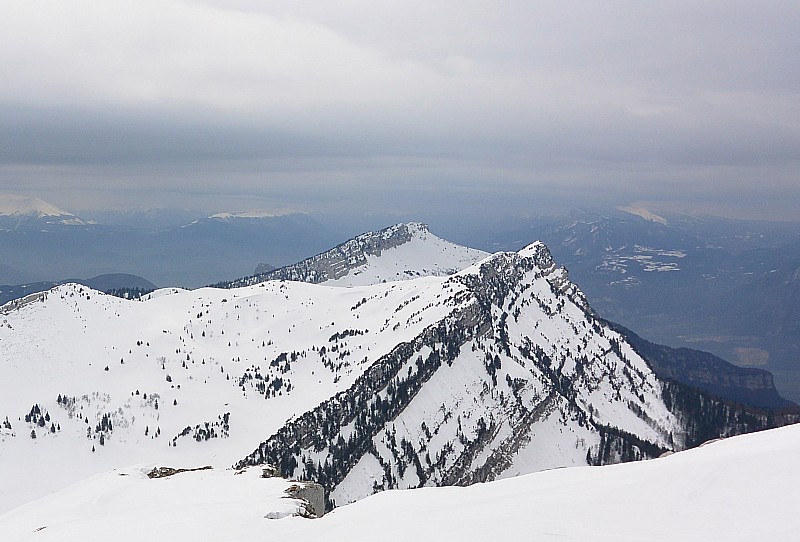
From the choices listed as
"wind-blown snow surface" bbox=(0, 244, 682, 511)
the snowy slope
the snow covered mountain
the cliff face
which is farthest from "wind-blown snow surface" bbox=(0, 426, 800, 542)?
the snowy slope

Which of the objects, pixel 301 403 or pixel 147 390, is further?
pixel 147 390

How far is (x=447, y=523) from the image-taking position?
85.7 ft

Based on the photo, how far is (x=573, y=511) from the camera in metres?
25.3

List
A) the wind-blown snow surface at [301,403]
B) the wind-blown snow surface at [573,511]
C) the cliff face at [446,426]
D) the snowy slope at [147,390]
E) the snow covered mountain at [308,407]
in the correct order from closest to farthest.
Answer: the wind-blown snow surface at [573,511] → the snow covered mountain at [308,407] → the snowy slope at [147,390] → the cliff face at [446,426] → the wind-blown snow surface at [301,403]

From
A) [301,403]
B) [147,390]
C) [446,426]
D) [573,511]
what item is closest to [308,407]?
[301,403]

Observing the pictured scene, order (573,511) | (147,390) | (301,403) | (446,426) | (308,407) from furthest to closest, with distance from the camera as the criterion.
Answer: (147,390) → (301,403) → (446,426) → (308,407) → (573,511)

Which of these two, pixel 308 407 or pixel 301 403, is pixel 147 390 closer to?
pixel 301 403

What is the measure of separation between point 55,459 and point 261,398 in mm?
50165

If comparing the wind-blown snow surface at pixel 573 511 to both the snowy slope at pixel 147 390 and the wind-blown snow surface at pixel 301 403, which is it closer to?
the wind-blown snow surface at pixel 301 403

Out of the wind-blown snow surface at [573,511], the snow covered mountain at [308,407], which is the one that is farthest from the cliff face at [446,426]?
the wind-blown snow surface at [573,511]

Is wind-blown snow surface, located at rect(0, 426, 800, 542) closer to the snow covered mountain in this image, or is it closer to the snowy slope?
the snow covered mountain

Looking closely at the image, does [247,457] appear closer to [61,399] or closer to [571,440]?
[61,399]

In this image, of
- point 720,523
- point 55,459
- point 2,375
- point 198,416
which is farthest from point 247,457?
point 720,523

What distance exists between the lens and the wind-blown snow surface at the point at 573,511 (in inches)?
888
